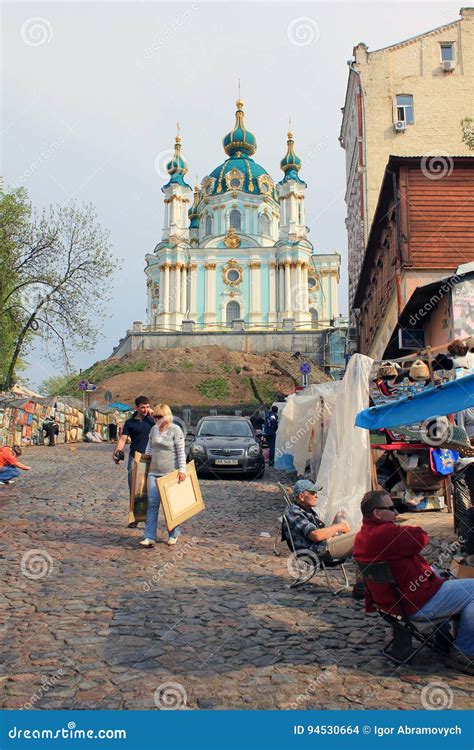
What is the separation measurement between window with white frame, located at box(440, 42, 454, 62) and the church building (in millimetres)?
34230

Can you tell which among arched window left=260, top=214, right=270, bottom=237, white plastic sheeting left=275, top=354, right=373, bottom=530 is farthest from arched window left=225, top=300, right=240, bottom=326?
white plastic sheeting left=275, top=354, right=373, bottom=530

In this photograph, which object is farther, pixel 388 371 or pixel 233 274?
pixel 233 274

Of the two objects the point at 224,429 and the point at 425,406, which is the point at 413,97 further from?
the point at 425,406

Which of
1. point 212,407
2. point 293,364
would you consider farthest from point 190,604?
point 293,364

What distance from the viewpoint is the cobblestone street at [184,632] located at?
379cm

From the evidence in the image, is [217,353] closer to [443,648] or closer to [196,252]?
[196,252]

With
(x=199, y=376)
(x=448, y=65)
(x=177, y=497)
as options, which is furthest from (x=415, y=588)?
(x=199, y=376)

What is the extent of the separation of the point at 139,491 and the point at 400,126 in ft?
87.6

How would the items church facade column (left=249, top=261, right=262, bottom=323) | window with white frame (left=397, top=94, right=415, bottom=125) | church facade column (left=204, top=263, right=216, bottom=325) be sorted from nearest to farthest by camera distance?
window with white frame (left=397, top=94, right=415, bottom=125) → church facade column (left=249, top=261, right=262, bottom=323) → church facade column (left=204, top=263, right=216, bottom=325)

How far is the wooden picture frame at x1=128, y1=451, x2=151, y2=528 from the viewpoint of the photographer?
857 cm

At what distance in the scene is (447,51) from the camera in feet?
100

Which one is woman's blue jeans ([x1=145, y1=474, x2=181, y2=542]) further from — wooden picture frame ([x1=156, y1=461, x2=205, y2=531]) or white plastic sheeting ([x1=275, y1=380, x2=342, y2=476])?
white plastic sheeting ([x1=275, y1=380, x2=342, y2=476])

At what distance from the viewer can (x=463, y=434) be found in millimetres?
7492

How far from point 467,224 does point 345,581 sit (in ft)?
52.0
